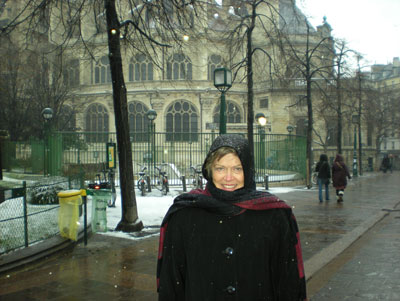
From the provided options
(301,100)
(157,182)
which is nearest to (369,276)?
(157,182)

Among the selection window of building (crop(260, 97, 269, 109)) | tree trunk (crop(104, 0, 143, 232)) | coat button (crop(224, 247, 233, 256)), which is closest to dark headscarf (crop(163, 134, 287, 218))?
coat button (crop(224, 247, 233, 256))

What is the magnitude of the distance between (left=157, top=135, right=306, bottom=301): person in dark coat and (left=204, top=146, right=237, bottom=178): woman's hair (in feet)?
0.05

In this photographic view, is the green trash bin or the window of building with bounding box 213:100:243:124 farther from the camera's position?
the window of building with bounding box 213:100:243:124

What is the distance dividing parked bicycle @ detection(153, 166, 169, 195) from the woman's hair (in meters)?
13.2

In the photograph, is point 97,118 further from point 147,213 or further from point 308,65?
point 147,213

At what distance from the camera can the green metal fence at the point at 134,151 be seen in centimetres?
1647

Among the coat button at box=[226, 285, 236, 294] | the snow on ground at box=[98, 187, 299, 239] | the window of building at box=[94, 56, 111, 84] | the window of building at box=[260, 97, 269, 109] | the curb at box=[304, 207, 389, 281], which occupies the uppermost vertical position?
the window of building at box=[94, 56, 111, 84]

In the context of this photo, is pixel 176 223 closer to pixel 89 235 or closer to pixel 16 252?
pixel 16 252

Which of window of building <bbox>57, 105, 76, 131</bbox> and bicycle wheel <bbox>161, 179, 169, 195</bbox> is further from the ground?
window of building <bbox>57, 105, 76, 131</bbox>

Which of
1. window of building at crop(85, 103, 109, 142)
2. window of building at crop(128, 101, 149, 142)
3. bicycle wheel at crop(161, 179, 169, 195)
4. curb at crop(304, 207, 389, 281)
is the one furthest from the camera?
window of building at crop(85, 103, 109, 142)

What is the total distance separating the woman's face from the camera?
2627 mm

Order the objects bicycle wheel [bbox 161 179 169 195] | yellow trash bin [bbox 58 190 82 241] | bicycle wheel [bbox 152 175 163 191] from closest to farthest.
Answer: yellow trash bin [bbox 58 190 82 241] < bicycle wheel [bbox 161 179 169 195] < bicycle wheel [bbox 152 175 163 191]

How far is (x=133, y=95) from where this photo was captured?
39000 millimetres

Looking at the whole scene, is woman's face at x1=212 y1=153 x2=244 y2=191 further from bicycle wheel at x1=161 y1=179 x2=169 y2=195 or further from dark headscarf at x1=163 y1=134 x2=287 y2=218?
bicycle wheel at x1=161 y1=179 x2=169 y2=195
